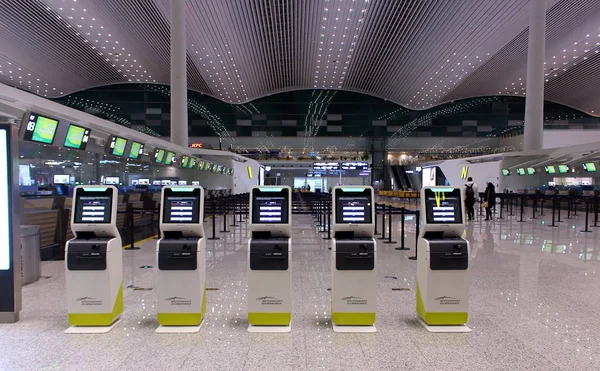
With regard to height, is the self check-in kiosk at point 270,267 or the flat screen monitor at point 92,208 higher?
the flat screen monitor at point 92,208

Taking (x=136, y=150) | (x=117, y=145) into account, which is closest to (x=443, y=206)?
(x=117, y=145)

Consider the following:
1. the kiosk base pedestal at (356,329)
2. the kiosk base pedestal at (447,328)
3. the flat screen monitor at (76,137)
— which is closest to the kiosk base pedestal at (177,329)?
the kiosk base pedestal at (356,329)

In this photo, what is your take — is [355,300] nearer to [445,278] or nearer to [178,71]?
[445,278]

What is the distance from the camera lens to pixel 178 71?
22688mm

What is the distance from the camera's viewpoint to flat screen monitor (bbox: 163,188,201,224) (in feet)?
14.3

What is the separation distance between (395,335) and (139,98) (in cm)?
4475

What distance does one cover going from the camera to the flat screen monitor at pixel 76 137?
33.5ft

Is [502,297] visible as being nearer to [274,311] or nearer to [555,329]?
[555,329]

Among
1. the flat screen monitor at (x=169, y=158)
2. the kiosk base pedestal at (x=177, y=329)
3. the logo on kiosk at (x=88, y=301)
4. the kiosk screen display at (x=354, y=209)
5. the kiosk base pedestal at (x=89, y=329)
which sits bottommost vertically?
the kiosk base pedestal at (x=89, y=329)

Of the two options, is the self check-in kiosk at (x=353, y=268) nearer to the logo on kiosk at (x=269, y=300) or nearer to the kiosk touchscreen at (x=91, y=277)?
A: the logo on kiosk at (x=269, y=300)

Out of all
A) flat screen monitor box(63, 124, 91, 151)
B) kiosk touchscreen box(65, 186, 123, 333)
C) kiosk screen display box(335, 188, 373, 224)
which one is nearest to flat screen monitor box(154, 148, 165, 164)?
flat screen monitor box(63, 124, 91, 151)

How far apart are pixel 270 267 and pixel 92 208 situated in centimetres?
201

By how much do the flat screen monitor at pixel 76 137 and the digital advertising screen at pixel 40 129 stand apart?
702 millimetres

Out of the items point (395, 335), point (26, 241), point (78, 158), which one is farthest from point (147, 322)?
point (78, 158)
